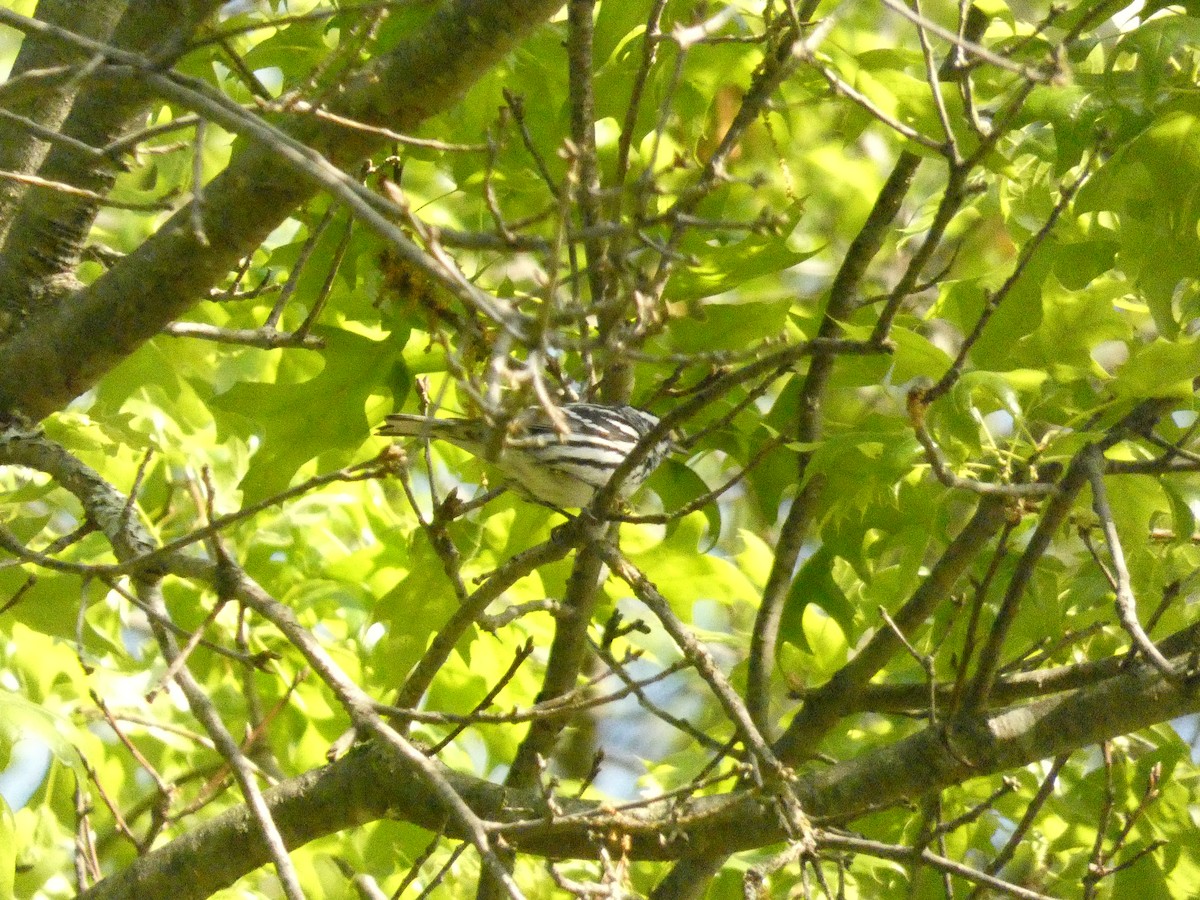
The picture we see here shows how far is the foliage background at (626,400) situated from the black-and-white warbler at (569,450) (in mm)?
87

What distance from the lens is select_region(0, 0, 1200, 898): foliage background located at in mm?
1680

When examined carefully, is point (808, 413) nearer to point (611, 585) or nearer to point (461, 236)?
point (611, 585)

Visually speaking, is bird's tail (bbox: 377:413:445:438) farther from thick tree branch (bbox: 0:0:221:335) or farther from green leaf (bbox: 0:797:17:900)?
green leaf (bbox: 0:797:17:900)

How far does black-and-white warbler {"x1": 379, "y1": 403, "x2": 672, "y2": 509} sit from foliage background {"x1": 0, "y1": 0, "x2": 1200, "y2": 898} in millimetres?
87

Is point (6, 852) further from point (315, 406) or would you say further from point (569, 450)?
point (569, 450)

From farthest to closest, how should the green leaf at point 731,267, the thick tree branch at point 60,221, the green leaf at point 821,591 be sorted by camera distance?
the green leaf at point 821,591, the thick tree branch at point 60,221, the green leaf at point 731,267

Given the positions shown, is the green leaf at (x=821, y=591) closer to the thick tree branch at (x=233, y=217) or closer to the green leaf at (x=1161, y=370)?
the green leaf at (x=1161, y=370)

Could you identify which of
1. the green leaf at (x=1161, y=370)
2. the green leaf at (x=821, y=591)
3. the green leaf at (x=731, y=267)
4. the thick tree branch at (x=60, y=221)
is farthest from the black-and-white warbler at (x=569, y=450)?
the green leaf at (x=1161, y=370)

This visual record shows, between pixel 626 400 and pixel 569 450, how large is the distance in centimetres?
43

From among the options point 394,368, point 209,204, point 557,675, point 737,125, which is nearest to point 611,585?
point 557,675

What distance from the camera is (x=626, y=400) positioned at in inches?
97.6

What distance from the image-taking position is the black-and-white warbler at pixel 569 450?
247cm

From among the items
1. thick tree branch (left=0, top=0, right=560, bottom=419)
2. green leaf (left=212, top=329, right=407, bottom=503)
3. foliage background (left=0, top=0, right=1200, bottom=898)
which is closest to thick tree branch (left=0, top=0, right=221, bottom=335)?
foliage background (left=0, top=0, right=1200, bottom=898)

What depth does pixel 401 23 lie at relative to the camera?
2131mm
